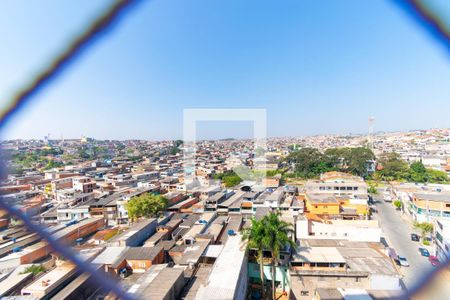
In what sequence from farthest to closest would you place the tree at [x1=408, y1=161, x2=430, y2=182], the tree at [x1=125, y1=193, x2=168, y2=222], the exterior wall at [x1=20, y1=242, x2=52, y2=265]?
the tree at [x1=408, y1=161, x2=430, y2=182]
the tree at [x1=125, y1=193, x2=168, y2=222]
the exterior wall at [x1=20, y1=242, x2=52, y2=265]

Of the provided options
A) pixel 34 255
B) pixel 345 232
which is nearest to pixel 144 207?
pixel 34 255

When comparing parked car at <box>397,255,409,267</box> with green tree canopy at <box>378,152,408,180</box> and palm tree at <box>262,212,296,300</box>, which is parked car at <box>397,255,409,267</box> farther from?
green tree canopy at <box>378,152,408,180</box>

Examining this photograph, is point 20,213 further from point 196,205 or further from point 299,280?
point 196,205

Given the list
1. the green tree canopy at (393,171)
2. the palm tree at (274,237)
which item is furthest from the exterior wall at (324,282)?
the green tree canopy at (393,171)

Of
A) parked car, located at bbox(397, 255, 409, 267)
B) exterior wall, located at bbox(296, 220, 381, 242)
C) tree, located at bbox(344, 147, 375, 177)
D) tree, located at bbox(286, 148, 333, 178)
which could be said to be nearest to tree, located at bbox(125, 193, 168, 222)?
exterior wall, located at bbox(296, 220, 381, 242)

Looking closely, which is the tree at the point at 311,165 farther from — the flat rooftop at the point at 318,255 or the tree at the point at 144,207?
the flat rooftop at the point at 318,255
